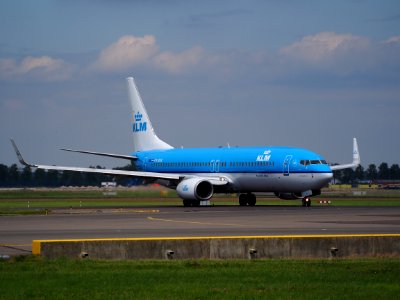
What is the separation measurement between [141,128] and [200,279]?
194ft

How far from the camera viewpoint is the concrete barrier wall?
23.1 metres

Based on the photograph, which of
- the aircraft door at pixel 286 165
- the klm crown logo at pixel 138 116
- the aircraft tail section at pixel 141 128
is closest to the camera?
the aircraft door at pixel 286 165

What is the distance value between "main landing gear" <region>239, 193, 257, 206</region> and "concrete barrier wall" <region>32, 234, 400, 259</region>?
4357 centimetres

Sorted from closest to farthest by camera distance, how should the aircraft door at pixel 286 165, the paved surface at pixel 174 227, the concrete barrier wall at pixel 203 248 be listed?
the concrete barrier wall at pixel 203 248
the paved surface at pixel 174 227
the aircraft door at pixel 286 165

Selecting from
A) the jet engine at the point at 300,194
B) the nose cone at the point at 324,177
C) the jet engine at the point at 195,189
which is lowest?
the jet engine at the point at 300,194

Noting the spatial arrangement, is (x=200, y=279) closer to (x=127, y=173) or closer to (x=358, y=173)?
(x=127, y=173)

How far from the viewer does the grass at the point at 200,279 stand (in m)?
16.6

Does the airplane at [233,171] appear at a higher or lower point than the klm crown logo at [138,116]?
lower

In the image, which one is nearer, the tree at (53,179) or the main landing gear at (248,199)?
the main landing gear at (248,199)

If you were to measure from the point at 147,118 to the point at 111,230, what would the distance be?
43.4 meters

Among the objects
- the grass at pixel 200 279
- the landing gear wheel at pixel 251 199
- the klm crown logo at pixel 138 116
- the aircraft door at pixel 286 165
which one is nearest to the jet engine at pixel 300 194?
the aircraft door at pixel 286 165

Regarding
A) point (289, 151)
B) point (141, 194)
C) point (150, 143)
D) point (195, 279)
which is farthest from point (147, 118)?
point (195, 279)

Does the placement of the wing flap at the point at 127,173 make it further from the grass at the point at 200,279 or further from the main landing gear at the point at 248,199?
the grass at the point at 200,279

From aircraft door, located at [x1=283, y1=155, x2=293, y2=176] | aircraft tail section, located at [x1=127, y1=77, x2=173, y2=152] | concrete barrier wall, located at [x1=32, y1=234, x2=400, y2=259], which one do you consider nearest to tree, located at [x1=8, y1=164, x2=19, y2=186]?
aircraft tail section, located at [x1=127, y1=77, x2=173, y2=152]
